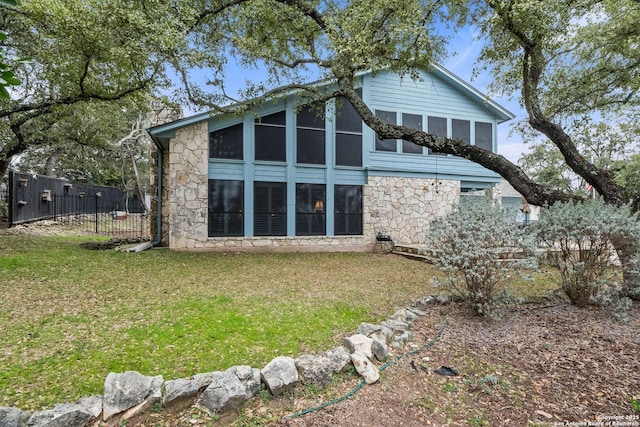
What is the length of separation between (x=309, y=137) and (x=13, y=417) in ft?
30.4

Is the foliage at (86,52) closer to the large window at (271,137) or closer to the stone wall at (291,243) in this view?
the large window at (271,137)

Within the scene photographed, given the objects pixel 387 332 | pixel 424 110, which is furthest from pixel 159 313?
pixel 424 110

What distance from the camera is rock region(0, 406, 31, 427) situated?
6.61 feet

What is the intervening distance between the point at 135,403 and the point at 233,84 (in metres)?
8.01

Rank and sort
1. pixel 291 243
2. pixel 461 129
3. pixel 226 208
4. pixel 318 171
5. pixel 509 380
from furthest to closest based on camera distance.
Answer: pixel 461 129 → pixel 318 171 → pixel 291 243 → pixel 226 208 → pixel 509 380

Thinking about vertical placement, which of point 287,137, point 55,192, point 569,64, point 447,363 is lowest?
point 447,363

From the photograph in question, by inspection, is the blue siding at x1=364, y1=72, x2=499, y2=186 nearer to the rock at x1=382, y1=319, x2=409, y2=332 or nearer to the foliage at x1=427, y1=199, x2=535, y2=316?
the foliage at x1=427, y1=199, x2=535, y2=316

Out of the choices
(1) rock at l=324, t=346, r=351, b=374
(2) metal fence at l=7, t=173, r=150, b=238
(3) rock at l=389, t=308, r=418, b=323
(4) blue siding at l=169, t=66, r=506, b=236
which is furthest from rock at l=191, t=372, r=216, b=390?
(2) metal fence at l=7, t=173, r=150, b=238

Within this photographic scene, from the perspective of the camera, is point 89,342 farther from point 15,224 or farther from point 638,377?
point 15,224

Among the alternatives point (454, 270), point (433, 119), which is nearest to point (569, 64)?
point (433, 119)

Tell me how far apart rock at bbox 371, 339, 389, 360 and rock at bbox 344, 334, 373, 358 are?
0.14 feet

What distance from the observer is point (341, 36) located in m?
6.33

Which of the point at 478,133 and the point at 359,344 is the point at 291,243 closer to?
the point at 359,344

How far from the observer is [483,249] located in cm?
389
